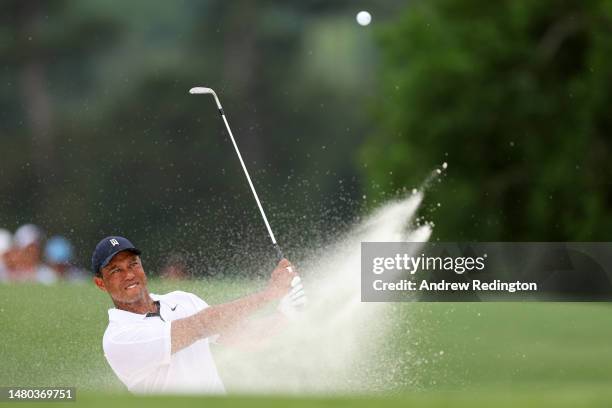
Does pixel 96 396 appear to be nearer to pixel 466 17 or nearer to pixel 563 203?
pixel 563 203

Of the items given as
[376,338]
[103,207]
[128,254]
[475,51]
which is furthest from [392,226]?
[103,207]

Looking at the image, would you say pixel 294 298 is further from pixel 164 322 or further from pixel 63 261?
pixel 63 261

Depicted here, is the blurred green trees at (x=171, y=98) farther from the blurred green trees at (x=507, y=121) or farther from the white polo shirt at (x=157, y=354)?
the white polo shirt at (x=157, y=354)

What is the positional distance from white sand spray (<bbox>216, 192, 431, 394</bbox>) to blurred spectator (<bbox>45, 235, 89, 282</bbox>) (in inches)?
52.6

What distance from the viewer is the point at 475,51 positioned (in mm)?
18141

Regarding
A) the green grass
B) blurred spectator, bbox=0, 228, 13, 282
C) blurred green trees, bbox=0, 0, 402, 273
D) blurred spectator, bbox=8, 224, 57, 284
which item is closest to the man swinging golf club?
the green grass

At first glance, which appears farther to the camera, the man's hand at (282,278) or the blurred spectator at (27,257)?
the blurred spectator at (27,257)

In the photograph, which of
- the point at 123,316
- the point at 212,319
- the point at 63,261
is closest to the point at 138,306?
the point at 123,316

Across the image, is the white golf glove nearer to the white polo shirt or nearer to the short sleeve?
the white polo shirt

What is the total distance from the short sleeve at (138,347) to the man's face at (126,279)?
0.11 meters

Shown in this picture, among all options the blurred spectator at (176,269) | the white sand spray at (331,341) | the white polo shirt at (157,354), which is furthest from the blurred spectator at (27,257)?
the white polo shirt at (157,354)

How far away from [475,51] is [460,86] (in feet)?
1.63

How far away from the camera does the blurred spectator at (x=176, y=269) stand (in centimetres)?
627

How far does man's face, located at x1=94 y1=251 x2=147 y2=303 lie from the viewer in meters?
5.07
